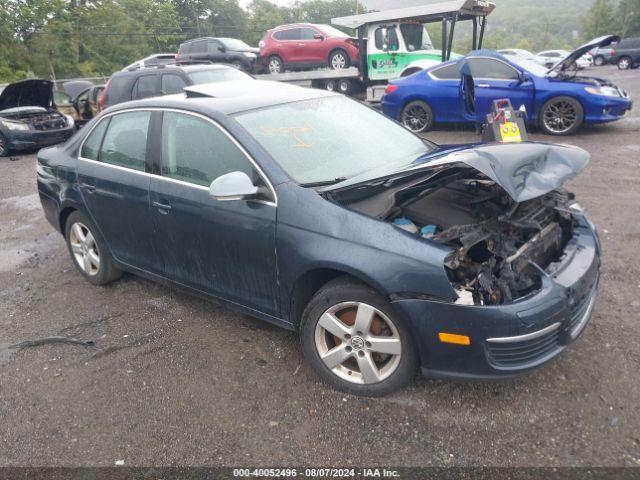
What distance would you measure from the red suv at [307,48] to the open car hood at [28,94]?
7.07 metres

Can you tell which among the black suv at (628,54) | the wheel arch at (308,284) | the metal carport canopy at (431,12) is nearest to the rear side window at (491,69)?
the metal carport canopy at (431,12)

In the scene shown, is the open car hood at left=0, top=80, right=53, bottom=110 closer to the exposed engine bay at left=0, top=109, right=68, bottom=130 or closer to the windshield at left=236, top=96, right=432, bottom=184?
the exposed engine bay at left=0, top=109, right=68, bottom=130

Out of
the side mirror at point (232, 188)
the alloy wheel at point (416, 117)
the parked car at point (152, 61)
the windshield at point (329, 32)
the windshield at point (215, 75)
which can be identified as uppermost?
the windshield at point (329, 32)

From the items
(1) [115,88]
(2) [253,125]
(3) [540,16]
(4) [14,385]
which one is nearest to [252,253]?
(2) [253,125]

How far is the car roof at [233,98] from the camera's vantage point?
3.44 meters

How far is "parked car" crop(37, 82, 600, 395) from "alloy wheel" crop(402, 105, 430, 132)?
6.84 meters

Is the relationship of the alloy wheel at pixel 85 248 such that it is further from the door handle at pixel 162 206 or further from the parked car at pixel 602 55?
the parked car at pixel 602 55

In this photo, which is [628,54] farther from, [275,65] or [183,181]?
[183,181]

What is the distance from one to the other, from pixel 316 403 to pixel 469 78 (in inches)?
292

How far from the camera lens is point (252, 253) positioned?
10.2 ft

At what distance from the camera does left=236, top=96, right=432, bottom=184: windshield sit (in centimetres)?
316

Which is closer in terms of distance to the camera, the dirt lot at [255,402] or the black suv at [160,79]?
the dirt lot at [255,402]

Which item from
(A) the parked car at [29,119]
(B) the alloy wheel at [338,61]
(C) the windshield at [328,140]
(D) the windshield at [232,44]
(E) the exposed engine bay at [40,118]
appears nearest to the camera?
(C) the windshield at [328,140]

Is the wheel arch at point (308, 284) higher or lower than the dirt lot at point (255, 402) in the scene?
higher
